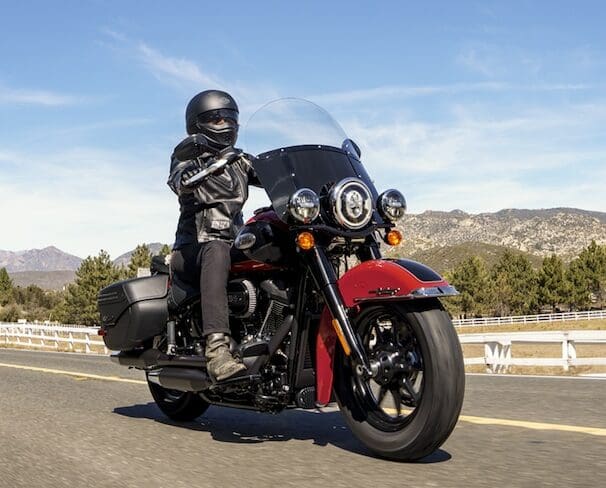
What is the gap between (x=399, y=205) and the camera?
13.8ft

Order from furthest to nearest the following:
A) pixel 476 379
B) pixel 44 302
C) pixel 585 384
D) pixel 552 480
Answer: pixel 44 302 < pixel 476 379 < pixel 585 384 < pixel 552 480

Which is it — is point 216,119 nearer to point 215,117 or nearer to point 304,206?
point 215,117

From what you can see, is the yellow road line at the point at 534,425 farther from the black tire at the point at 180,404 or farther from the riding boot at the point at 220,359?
the black tire at the point at 180,404

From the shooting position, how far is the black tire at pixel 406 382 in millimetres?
3527

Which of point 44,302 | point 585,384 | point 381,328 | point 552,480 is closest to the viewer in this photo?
point 552,480

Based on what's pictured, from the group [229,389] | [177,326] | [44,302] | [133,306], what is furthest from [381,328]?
[44,302]

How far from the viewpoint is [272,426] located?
5.22 metres

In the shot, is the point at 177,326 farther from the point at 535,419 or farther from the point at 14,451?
the point at 535,419

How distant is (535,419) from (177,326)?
2.67 metres

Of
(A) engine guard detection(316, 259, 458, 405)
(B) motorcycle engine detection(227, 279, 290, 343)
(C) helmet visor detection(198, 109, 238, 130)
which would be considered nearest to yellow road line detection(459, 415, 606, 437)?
(A) engine guard detection(316, 259, 458, 405)

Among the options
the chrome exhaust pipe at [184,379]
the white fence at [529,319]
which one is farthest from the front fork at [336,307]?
the white fence at [529,319]

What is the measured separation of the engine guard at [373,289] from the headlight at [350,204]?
28 centimetres

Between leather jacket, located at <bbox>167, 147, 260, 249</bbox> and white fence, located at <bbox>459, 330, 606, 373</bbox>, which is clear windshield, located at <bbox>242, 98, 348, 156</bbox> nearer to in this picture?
leather jacket, located at <bbox>167, 147, 260, 249</bbox>

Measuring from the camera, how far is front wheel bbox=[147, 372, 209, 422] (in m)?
5.64
